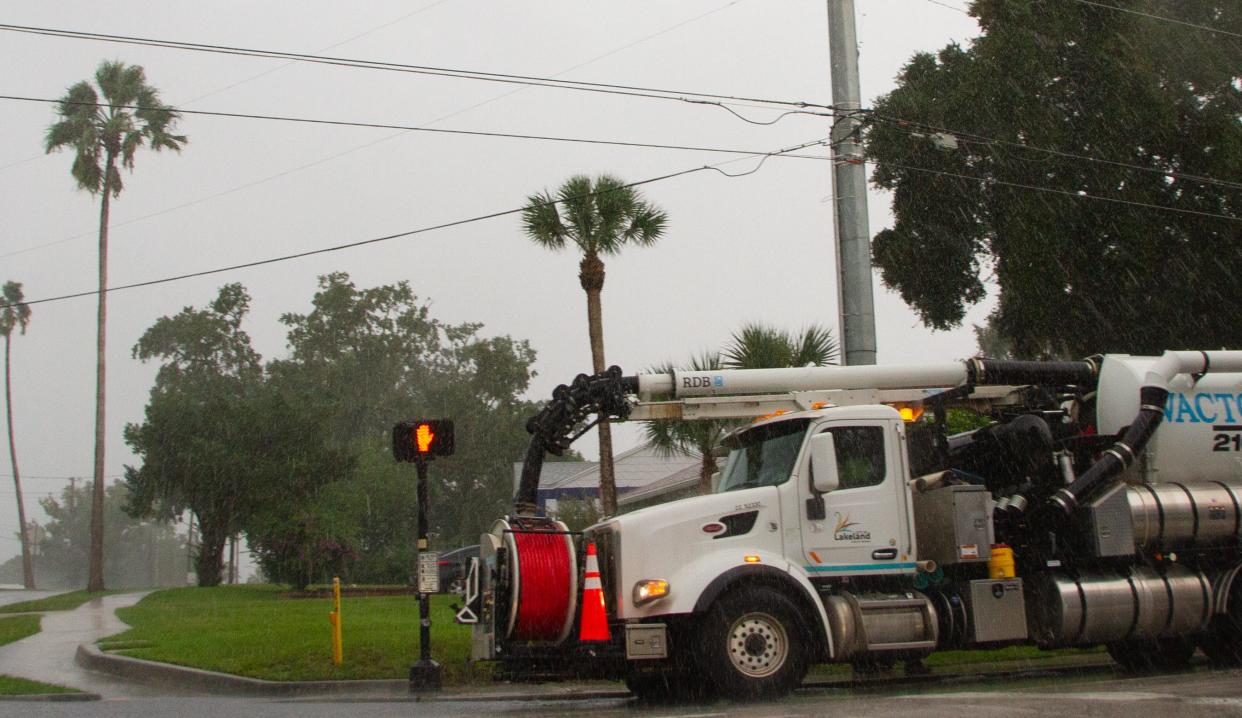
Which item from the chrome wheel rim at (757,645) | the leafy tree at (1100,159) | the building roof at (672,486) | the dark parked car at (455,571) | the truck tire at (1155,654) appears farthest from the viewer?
the building roof at (672,486)

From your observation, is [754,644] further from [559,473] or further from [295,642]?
[559,473]

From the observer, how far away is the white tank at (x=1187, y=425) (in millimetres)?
11953

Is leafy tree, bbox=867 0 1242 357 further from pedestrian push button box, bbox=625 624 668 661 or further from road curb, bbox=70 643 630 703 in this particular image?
pedestrian push button box, bbox=625 624 668 661

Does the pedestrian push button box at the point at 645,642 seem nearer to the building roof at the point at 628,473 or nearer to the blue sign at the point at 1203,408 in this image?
the blue sign at the point at 1203,408

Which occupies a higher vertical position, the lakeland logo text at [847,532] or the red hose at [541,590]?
the lakeland logo text at [847,532]

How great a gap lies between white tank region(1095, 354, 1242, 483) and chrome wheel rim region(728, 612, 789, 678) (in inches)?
164

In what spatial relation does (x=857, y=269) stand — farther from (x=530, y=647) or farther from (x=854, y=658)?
(x=530, y=647)

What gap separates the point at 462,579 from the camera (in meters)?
11.3

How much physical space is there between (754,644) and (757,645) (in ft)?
0.09

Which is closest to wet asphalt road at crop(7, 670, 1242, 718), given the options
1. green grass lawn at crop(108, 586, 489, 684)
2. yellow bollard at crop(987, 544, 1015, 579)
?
yellow bollard at crop(987, 544, 1015, 579)

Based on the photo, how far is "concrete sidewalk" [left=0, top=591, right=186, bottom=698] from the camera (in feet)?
45.8

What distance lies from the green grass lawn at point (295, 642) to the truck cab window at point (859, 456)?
522 centimetres

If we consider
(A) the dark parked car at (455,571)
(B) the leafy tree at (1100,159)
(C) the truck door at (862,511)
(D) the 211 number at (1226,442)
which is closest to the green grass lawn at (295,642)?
(A) the dark parked car at (455,571)

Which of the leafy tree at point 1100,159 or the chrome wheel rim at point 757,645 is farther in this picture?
the leafy tree at point 1100,159
